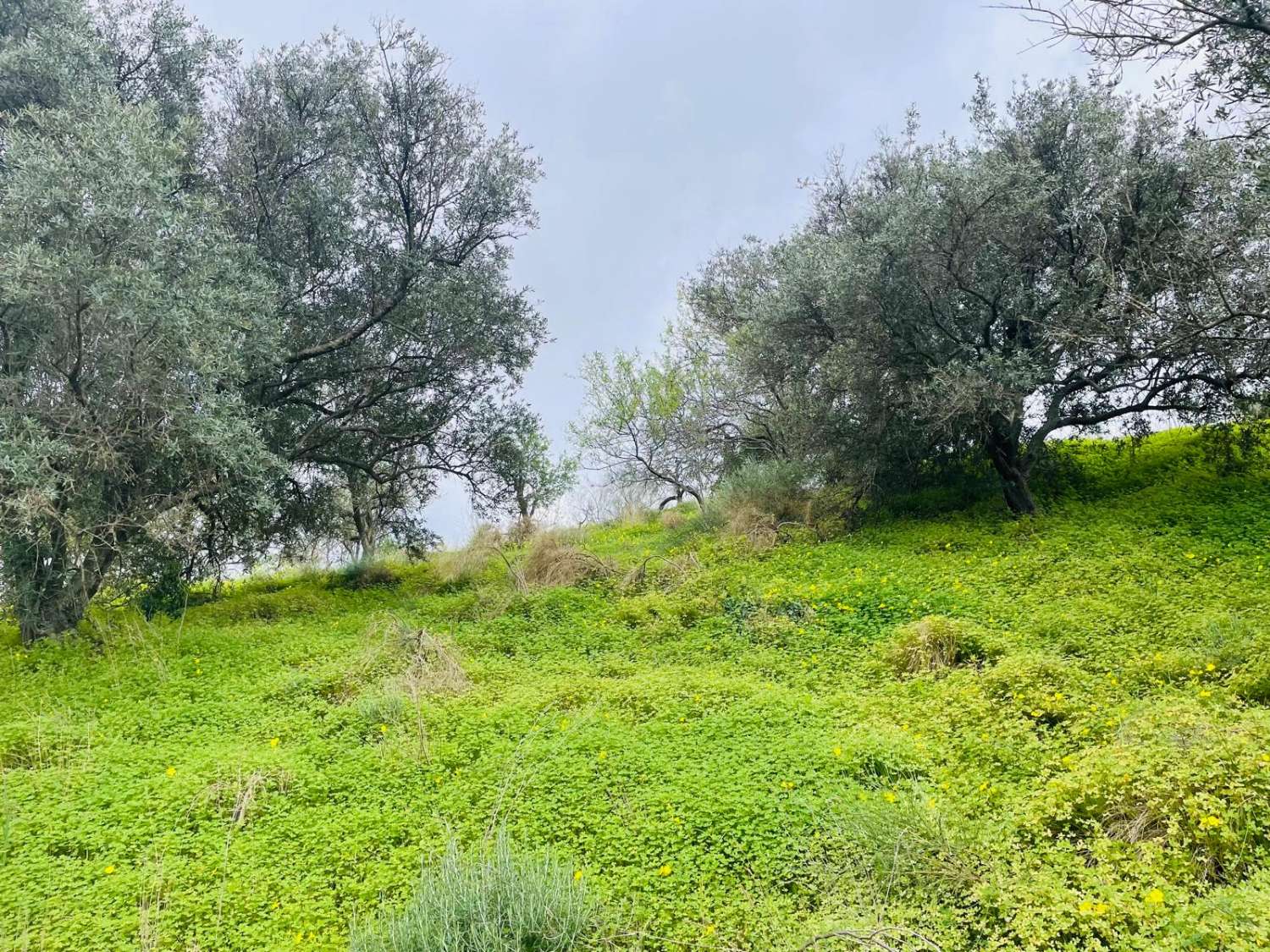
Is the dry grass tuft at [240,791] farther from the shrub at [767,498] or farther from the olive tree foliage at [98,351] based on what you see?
the shrub at [767,498]

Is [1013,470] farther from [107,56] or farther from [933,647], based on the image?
[107,56]

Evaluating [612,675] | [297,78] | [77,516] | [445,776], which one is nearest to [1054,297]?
[612,675]

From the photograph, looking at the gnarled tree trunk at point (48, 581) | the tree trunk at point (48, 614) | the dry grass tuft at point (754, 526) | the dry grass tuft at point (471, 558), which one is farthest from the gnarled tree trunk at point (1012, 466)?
the tree trunk at point (48, 614)

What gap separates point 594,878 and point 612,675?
13.2 feet

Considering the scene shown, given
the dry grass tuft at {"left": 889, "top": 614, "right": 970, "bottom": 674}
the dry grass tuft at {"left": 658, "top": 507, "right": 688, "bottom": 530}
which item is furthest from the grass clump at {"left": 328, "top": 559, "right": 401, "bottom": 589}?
the dry grass tuft at {"left": 889, "top": 614, "right": 970, "bottom": 674}

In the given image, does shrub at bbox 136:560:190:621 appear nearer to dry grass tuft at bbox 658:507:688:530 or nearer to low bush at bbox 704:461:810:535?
low bush at bbox 704:461:810:535

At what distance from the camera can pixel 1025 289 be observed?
13.1 meters

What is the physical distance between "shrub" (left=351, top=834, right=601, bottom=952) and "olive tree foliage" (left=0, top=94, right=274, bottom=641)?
22.3ft

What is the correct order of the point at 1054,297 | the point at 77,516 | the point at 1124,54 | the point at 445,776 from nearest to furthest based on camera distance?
the point at 445,776
the point at 1124,54
the point at 77,516
the point at 1054,297

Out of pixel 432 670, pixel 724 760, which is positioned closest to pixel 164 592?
pixel 432 670

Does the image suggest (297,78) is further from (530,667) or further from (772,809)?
(772,809)

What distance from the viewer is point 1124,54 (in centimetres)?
→ 826

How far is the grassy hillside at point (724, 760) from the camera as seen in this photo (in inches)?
174

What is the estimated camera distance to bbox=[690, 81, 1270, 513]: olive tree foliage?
11.3m
